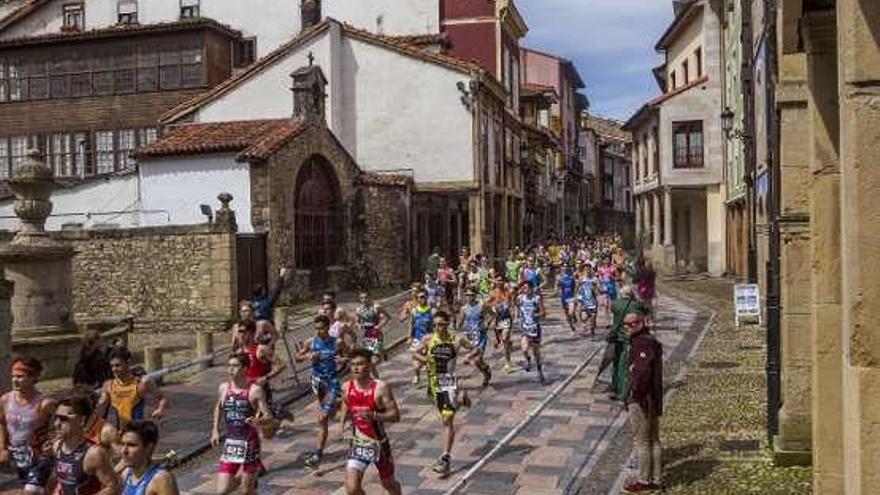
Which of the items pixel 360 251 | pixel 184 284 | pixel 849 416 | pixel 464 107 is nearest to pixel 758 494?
pixel 849 416

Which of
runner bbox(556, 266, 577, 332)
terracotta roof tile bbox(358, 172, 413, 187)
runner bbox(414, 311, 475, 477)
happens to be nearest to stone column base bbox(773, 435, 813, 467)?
runner bbox(414, 311, 475, 477)

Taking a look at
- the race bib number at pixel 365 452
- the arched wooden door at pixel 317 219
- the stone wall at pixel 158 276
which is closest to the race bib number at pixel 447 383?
the race bib number at pixel 365 452

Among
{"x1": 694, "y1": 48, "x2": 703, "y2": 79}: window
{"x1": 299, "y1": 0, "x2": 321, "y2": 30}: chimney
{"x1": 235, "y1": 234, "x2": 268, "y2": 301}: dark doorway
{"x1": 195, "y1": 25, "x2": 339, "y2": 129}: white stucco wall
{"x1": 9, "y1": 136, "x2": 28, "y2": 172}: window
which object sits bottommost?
{"x1": 235, "y1": 234, "x2": 268, "y2": 301}: dark doorway

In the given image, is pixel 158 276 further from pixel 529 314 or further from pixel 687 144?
pixel 687 144

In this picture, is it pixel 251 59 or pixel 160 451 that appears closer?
pixel 160 451

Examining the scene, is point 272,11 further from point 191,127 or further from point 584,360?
point 584,360

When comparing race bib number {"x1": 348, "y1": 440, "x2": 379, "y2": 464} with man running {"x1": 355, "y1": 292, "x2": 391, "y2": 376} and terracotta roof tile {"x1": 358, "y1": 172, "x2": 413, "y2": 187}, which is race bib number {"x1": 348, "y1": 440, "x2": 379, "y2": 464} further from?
terracotta roof tile {"x1": 358, "y1": 172, "x2": 413, "y2": 187}

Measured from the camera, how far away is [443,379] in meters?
9.87

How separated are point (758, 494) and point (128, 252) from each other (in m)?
17.4

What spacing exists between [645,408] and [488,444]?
2.60m

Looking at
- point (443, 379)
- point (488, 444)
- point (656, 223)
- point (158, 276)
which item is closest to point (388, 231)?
point (158, 276)

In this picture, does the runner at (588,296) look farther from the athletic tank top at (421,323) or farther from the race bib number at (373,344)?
the race bib number at (373,344)

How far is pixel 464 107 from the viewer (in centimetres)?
2994

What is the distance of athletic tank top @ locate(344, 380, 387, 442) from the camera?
7473 millimetres
